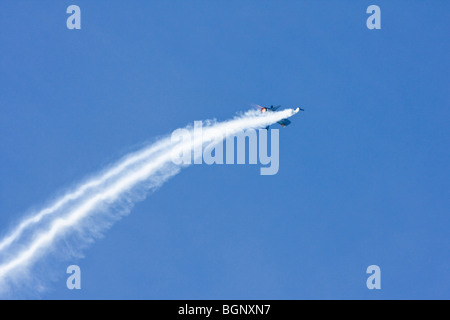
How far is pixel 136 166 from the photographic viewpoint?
88.7 m

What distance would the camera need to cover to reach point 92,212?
8381 cm

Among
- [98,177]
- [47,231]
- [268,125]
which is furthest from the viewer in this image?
[268,125]

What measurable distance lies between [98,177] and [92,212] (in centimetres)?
496
